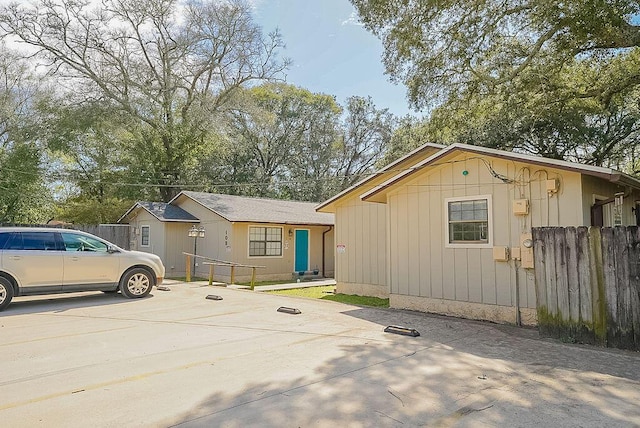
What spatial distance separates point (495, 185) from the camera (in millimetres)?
8203

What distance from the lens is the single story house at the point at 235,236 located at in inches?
651

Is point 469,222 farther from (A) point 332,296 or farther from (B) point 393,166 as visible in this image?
(A) point 332,296

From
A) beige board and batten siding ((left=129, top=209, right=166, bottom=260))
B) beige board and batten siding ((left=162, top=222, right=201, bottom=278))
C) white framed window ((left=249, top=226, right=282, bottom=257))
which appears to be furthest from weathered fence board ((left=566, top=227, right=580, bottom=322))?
beige board and batten siding ((left=129, top=209, right=166, bottom=260))

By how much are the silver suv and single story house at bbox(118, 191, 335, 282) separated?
5.51 meters

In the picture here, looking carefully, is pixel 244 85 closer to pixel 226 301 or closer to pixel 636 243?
pixel 226 301

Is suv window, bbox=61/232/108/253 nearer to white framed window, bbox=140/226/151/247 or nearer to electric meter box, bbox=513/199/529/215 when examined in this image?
white framed window, bbox=140/226/151/247

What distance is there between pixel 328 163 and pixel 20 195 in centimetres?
2243

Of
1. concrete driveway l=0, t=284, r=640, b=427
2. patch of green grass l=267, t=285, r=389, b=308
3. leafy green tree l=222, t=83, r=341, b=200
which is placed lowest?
concrete driveway l=0, t=284, r=640, b=427

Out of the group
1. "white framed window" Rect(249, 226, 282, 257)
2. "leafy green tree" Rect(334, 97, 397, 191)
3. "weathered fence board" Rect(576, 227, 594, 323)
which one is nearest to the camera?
"weathered fence board" Rect(576, 227, 594, 323)

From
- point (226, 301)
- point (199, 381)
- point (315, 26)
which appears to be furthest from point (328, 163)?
point (199, 381)

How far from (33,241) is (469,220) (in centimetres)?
941

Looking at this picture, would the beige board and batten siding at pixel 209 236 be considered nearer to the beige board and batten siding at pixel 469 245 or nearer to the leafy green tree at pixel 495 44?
the beige board and batten siding at pixel 469 245

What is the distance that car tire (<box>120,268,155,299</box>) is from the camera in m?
10.6

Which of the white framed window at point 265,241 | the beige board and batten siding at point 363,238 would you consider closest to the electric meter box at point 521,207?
the beige board and batten siding at point 363,238
